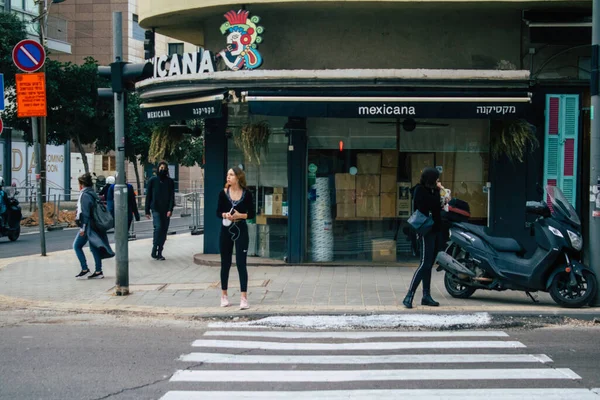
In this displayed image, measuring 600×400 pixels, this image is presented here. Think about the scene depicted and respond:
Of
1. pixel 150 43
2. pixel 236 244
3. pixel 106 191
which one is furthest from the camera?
pixel 106 191

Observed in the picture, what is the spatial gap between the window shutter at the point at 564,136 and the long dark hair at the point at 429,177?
4.00 meters

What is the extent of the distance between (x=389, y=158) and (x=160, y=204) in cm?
483

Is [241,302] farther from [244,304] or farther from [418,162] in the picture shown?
[418,162]

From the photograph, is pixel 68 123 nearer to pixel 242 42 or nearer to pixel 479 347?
pixel 242 42

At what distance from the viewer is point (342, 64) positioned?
12.5 metres

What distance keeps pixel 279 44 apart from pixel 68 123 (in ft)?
80.5

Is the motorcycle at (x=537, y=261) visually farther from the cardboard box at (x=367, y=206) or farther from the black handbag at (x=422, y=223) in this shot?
the cardboard box at (x=367, y=206)

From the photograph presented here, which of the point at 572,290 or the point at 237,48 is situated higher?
the point at 237,48

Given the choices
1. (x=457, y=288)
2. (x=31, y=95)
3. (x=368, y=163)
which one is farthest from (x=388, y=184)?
(x=31, y=95)

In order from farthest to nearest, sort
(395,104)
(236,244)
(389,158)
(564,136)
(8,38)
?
(8,38) < (389,158) < (564,136) < (395,104) < (236,244)

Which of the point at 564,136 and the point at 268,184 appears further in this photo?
the point at 268,184

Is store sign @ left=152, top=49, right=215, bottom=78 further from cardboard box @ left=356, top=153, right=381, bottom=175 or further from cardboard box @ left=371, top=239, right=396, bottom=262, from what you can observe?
cardboard box @ left=371, top=239, right=396, bottom=262

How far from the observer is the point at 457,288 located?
966 cm

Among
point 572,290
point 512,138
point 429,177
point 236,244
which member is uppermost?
point 512,138
